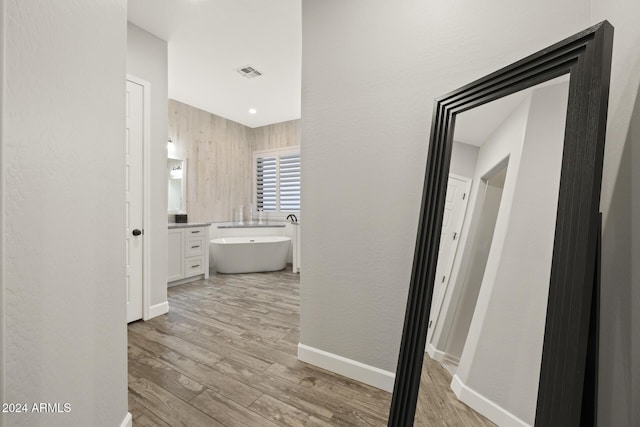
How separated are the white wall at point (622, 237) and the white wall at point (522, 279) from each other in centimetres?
19

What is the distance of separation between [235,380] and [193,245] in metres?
2.90

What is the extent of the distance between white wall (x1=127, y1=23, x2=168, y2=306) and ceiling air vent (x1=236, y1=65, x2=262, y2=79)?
0.86 meters

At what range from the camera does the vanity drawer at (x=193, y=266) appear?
4.12m

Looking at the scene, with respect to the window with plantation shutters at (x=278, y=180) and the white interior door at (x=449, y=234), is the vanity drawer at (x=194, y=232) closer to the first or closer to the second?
the window with plantation shutters at (x=278, y=180)

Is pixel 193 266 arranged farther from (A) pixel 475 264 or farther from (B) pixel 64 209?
(A) pixel 475 264

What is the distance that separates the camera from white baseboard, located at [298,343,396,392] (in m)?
1.63

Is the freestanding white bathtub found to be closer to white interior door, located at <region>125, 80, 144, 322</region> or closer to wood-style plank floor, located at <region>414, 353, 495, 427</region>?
white interior door, located at <region>125, 80, 144, 322</region>

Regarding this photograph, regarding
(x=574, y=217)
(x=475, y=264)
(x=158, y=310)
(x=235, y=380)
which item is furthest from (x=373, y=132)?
(x=158, y=310)

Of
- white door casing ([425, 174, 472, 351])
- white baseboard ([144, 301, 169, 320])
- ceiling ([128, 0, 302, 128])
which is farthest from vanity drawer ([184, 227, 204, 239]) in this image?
white door casing ([425, 174, 472, 351])

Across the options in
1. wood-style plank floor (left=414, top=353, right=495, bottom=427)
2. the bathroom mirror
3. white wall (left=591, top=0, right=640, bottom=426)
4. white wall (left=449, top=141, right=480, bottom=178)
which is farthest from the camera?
the bathroom mirror

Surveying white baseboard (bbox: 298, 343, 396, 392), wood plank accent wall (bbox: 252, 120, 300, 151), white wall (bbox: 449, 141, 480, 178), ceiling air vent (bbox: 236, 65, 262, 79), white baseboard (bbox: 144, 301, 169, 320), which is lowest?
white baseboard (bbox: 144, 301, 169, 320)

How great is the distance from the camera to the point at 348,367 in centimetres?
176

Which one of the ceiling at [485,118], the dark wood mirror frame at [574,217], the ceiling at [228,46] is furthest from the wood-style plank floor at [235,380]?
the ceiling at [228,46]

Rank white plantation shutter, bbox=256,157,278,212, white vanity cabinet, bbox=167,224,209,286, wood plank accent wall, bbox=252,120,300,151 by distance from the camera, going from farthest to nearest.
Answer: white plantation shutter, bbox=256,157,278,212 < wood plank accent wall, bbox=252,120,300,151 < white vanity cabinet, bbox=167,224,209,286
